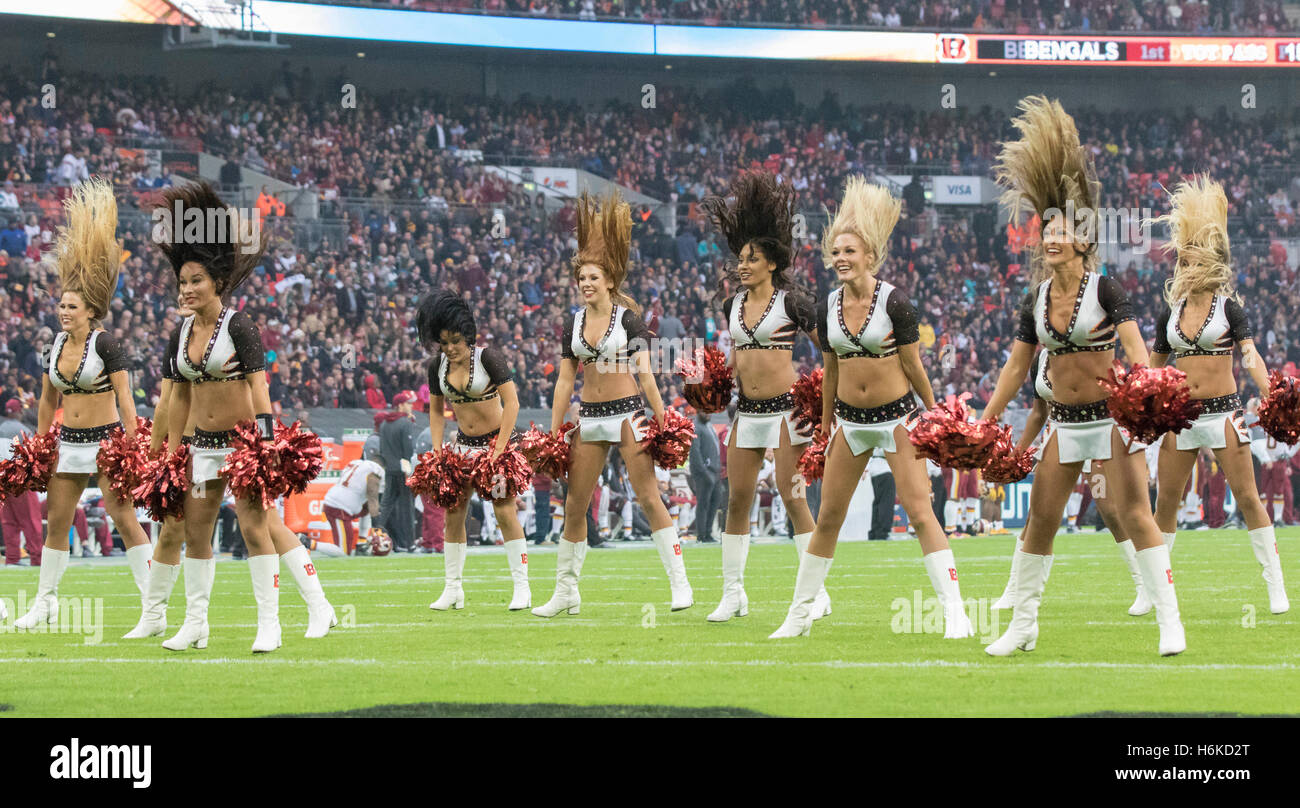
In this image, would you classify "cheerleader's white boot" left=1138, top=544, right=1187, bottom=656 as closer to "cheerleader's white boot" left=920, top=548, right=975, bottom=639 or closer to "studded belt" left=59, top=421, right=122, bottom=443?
"cheerleader's white boot" left=920, top=548, right=975, bottom=639

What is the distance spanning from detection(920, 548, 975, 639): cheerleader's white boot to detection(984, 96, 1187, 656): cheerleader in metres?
0.59

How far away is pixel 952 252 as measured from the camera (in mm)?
33906

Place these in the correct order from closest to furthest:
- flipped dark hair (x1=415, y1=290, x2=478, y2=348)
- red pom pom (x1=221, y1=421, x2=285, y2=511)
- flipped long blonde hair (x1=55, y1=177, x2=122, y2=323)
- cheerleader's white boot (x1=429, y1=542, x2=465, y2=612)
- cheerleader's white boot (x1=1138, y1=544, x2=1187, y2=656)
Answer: cheerleader's white boot (x1=1138, y1=544, x2=1187, y2=656), red pom pom (x1=221, y1=421, x2=285, y2=511), flipped long blonde hair (x1=55, y1=177, x2=122, y2=323), flipped dark hair (x1=415, y1=290, x2=478, y2=348), cheerleader's white boot (x1=429, y1=542, x2=465, y2=612)

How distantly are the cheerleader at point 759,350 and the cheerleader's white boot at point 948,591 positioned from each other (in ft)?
3.83

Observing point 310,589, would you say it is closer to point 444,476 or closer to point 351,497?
point 444,476

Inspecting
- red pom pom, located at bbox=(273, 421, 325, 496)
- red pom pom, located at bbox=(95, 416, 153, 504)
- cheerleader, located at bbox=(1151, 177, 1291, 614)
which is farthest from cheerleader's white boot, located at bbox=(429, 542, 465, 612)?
cheerleader, located at bbox=(1151, 177, 1291, 614)

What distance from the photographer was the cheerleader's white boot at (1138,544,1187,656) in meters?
7.08

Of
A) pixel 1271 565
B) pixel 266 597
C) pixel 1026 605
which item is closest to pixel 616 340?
pixel 266 597

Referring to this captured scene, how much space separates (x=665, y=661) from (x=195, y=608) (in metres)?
2.74

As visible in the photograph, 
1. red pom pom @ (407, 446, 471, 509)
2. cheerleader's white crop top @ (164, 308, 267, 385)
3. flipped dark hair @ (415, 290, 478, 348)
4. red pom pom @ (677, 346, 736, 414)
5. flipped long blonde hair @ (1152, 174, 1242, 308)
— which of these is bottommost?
red pom pom @ (407, 446, 471, 509)

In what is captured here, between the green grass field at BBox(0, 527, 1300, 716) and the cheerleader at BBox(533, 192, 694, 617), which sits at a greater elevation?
the cheerleader at BBox(533, 192, 694, 617)

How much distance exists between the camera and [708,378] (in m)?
9.80

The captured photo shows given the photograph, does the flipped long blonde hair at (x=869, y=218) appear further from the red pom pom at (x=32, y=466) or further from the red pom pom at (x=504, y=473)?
the red pom pom at (x=32, y=466)

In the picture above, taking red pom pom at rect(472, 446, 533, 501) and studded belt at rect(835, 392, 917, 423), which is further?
red pom pom at rect(472, 446, 533, 501)
